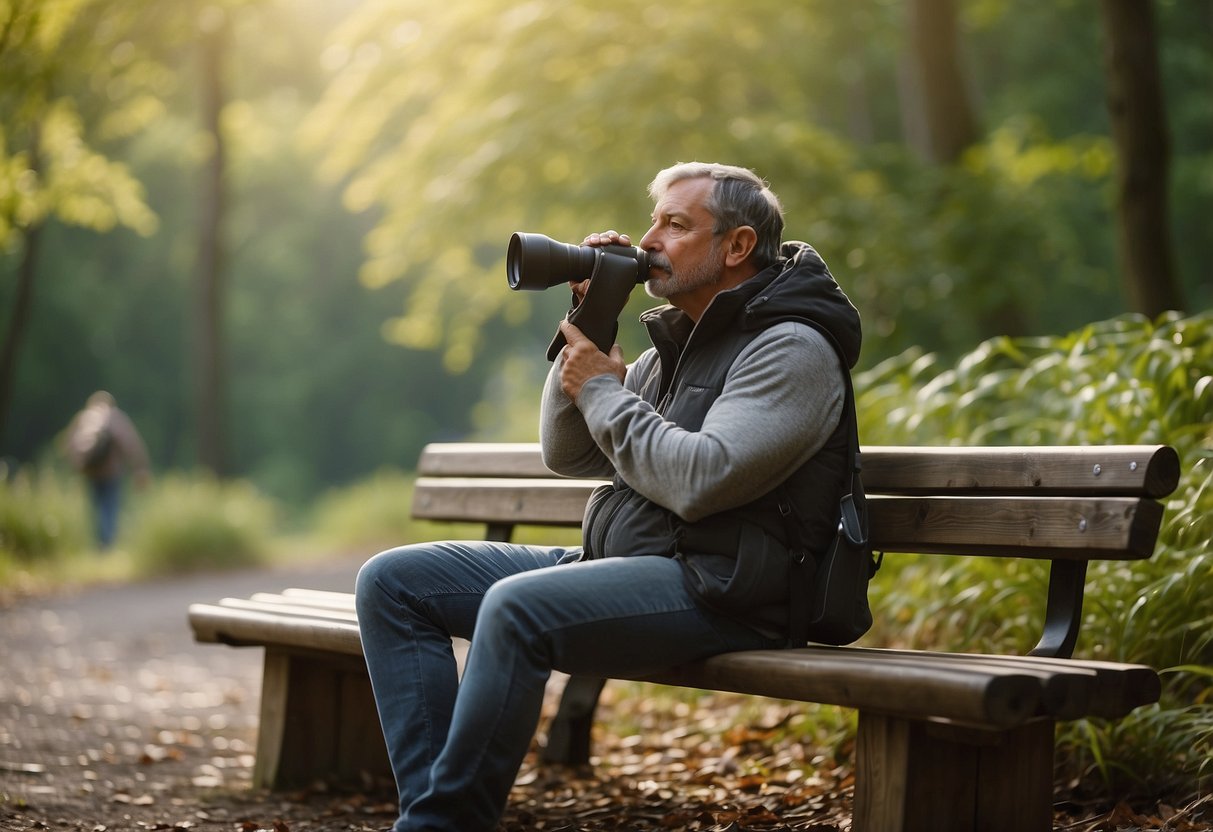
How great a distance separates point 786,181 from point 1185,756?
230 inches

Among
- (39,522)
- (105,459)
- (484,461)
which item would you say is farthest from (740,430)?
(105,459)

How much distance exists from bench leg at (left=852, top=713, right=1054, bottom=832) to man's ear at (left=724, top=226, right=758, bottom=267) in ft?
3.43

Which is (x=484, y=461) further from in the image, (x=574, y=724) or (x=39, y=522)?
(x=39, y=522)

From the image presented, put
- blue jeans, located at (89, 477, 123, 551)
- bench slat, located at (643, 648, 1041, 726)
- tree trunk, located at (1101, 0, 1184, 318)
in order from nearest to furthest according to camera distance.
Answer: bench slat, located at (643, 648, 1041, 726)
tree trunk, located at (1101, 0, 1184, 318)
blue jeans, located at (89, 477, 123, 551)

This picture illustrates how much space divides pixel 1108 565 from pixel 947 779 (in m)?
1.37

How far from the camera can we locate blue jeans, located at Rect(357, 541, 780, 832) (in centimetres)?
254

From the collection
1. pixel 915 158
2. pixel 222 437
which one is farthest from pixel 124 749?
pixel 222 437

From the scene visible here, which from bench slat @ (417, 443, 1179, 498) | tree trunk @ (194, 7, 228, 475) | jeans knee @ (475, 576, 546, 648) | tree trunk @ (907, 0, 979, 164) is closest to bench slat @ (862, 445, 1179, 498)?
bench slat @ (417, 443, 1179, 498)

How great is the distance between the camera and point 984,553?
2961 millimetres

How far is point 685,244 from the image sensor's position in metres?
3.01

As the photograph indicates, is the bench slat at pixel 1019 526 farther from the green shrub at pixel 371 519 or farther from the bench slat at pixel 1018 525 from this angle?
the green shrub at pixel 371 519

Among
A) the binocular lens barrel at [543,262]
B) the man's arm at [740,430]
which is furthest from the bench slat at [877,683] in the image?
the binocular lens barrel at [543,262]

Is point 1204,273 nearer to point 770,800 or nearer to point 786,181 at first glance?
point 786,181

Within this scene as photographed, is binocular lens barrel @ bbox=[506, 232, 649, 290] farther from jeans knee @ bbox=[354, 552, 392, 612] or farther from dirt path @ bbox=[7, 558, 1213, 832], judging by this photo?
dirt path @ bbox=[7, 558, 1213, 832]
